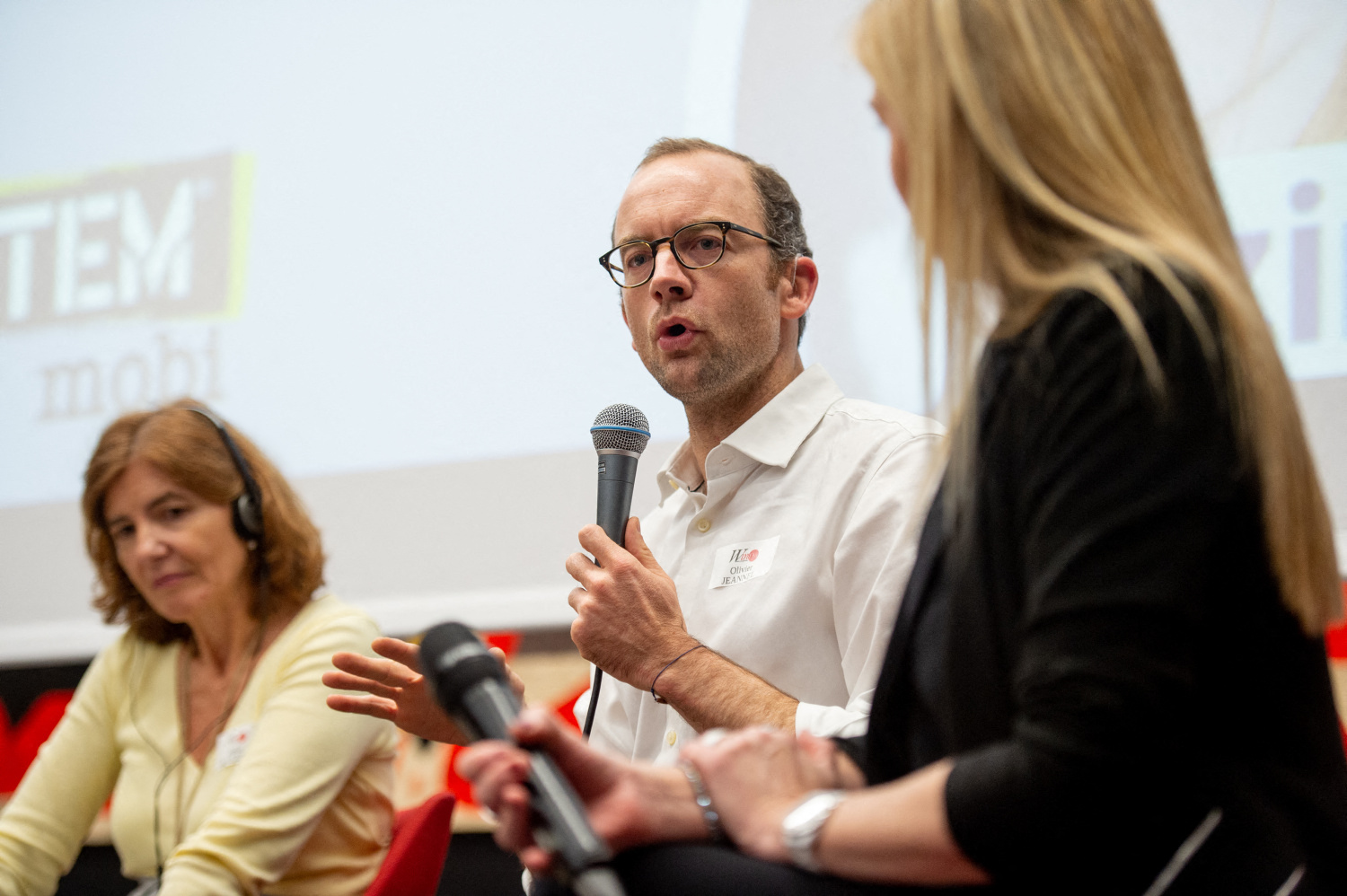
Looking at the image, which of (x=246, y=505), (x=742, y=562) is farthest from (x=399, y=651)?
(x=246, y=505)

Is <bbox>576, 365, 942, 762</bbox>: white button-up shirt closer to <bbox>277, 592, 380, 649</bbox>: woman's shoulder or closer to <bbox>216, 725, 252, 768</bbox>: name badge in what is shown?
<bbox>277, 592, 380, 649</bbox>: woman's shoulder

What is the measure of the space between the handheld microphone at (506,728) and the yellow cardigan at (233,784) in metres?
1.11

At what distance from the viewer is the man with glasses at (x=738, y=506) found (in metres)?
1.46

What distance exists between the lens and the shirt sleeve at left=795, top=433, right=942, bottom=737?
149 cm

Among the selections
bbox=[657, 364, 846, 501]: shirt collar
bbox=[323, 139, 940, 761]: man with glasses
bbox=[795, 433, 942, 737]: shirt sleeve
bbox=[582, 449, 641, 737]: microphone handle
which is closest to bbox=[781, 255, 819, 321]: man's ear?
bbox=[323, 139, 940, 761]: man with glasses

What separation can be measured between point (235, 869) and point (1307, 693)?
62.6 inches

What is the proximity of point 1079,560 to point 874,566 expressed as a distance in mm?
841

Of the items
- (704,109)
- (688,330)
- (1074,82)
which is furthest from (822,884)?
(704,109)

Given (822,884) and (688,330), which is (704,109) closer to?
(688,330)

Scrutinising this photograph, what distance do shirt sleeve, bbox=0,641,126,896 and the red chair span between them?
2.44 ft

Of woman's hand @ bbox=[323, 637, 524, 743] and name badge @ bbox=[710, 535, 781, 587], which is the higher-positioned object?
name badge @ bbox=[710, 535, 781, 587]

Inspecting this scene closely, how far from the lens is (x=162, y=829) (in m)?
2.03

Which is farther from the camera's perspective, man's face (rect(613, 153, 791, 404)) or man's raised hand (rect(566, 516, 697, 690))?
man's face (rect(613, 153, 791, 404))

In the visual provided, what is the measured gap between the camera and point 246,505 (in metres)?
2.25
